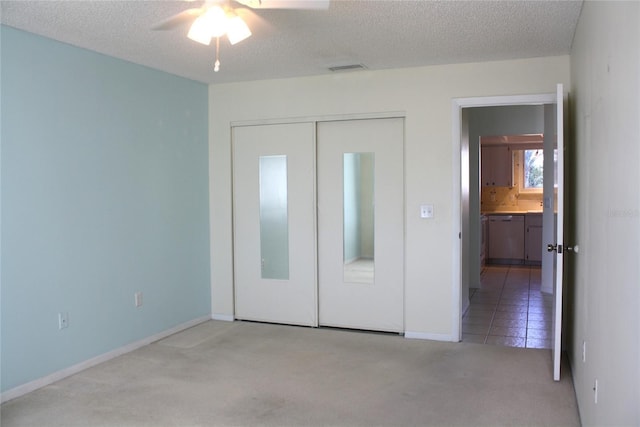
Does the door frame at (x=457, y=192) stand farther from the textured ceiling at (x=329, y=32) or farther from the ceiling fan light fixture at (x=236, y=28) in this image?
the ceiling fan light fixture at (x=236, y=28)

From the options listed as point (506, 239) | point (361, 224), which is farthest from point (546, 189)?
point (361, 224)

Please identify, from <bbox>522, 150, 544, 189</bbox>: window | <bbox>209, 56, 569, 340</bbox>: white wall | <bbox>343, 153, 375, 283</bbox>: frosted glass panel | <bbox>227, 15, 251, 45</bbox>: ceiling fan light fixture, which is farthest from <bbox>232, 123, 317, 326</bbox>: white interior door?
<bbox>522, 150, 544, 189</bbox>: window

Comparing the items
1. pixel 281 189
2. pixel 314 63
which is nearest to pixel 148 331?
pixel 281 189

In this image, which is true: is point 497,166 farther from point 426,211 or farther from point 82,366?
point 82,366

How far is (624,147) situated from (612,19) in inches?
21.9

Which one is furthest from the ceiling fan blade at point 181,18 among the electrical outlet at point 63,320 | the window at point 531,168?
the window at point 531,168

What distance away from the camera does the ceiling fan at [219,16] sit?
2490mm

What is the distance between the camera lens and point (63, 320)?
3723 mm

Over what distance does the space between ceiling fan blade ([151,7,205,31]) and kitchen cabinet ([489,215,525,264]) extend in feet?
24.5

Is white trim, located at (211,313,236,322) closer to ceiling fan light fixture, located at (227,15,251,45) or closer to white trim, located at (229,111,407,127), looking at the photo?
white trim, located at (229,111,407,127)

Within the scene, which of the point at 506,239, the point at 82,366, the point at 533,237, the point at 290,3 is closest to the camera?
Result: the point at 290,3

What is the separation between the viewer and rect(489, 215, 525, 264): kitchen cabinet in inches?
349

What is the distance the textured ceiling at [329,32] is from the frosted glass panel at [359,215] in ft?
2.93

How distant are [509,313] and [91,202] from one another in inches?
164
